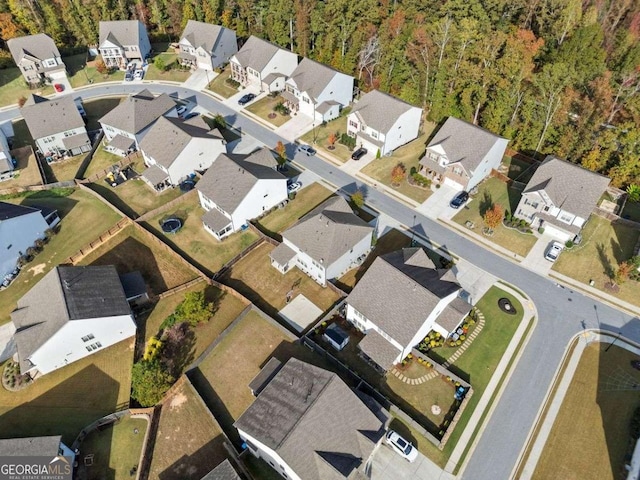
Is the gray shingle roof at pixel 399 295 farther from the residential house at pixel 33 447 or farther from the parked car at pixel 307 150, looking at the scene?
the parked car at pixel 307 150

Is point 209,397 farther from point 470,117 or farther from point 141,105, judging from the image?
point 470,117

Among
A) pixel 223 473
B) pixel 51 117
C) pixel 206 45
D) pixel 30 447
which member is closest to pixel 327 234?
pixel 223 473

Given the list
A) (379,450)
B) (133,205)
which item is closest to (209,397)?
(379,450)

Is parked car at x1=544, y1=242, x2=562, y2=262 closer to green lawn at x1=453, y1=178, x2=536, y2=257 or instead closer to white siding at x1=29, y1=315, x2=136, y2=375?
green lawn at x1=453, y1=178, x2=536, y2=257

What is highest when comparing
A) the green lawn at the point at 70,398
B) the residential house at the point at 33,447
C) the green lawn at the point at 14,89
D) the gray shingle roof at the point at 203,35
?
the gray shingle roof at the point at 203,35

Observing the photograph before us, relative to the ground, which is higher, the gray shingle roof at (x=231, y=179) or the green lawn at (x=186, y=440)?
the gray shingle roof at (x=231, y=179)

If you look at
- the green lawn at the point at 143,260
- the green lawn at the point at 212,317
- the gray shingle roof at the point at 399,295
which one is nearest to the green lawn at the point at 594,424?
the gray shingle roof at the point at 399,295
